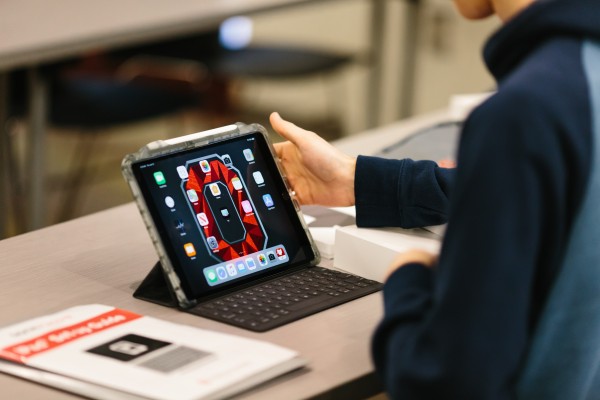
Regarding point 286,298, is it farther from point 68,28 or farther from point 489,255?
point 68,28

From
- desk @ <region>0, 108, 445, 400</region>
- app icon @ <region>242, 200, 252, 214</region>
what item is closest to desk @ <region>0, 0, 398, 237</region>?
desk @ <region>0, 108, 445, 400</region>

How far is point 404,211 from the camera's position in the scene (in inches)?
57.7

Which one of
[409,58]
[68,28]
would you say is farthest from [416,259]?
[409,58]

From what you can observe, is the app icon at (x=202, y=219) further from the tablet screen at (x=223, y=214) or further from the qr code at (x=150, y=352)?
the qr code at (x=150, y=352)

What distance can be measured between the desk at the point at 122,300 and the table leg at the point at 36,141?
1.66 meters

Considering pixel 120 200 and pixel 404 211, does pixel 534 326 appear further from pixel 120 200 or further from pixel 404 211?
pixel 120 200

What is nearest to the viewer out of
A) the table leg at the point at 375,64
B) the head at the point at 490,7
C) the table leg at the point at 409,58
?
the head at the point at 490,7

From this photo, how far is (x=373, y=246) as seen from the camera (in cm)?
139

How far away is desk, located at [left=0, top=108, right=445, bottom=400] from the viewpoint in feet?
3.73

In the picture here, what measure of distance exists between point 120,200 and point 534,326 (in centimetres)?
326

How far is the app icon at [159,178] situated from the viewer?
133cm

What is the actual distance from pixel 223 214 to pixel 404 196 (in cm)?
25

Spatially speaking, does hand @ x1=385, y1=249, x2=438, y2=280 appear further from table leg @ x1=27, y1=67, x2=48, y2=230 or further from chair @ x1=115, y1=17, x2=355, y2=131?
chair @ x1=115, y1=17, x2=355, y2=131

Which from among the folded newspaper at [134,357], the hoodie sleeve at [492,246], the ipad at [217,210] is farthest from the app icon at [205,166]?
the hoodie sleeve at [492,246]
